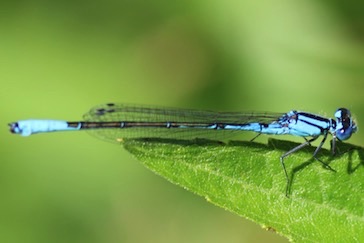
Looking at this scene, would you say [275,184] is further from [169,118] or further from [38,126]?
[38,126]

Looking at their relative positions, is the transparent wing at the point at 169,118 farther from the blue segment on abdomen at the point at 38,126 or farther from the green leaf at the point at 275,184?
the green leaf at the point at 275,184

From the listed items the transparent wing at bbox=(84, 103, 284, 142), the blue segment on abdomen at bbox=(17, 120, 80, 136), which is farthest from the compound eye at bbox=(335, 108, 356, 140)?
the blue segment on abdomen at bbox=(17, 120, 80, 136)

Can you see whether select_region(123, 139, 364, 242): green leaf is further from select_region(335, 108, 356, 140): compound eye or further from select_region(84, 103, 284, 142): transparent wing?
select_region(84, 103, 284, 142): transparent wing

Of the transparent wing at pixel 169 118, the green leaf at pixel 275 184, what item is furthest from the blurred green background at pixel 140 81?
the green leaf at pixel 275 184

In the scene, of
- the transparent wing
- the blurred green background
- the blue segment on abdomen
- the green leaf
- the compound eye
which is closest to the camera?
the green leaf

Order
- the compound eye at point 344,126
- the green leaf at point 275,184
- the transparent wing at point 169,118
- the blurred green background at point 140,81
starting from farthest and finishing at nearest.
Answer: the blurred green background at point 140,81 → the transparent wing at point 169,118 → the compound eye at point 344,126 → the green leaf at point 275,184

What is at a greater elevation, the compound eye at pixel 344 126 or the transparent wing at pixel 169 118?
the transparent wing at pixel 169 118

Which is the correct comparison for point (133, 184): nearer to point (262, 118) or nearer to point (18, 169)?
point (18, 169)

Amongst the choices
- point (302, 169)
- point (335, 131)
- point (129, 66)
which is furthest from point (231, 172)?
point (129, 66)
